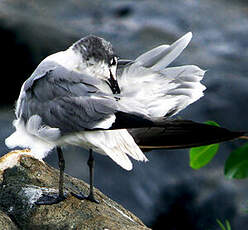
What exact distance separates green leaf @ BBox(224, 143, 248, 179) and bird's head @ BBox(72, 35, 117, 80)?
2.00m

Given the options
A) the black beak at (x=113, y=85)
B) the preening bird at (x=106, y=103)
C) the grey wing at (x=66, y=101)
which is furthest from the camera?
the black beak at (x=113, y=85)

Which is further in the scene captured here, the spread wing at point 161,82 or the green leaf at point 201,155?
the spread wing at point 161,82

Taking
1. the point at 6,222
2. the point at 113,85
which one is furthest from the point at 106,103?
the point at 6,222

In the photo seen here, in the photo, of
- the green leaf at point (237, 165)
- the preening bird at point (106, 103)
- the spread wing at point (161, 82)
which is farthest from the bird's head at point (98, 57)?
the green leaf at point (237, 165)

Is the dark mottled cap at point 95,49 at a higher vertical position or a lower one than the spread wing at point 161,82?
higher

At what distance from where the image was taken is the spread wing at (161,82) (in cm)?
468

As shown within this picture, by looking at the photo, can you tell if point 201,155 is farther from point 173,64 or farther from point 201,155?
point 173,64

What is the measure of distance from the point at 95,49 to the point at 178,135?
1152mm

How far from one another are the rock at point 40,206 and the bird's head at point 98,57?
3.09 ft

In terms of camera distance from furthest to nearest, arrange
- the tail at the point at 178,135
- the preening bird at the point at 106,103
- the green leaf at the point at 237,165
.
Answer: the preening bird at the point at 106,103, the tail at the point at 178,135, the green leaf at the point at 237,165

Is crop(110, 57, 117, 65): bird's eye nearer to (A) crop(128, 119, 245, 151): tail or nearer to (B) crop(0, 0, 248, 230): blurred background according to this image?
(A) crop(128, 119, 245, 151): tail

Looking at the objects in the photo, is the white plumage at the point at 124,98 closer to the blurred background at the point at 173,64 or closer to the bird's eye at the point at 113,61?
the bird's eye at the point at 113,61

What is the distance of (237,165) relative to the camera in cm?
306

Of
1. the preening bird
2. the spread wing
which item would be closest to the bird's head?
the preening bird
